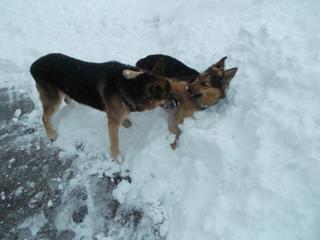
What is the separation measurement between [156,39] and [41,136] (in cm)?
340

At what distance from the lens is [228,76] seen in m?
5.07

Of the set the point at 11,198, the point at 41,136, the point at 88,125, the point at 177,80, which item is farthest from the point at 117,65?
the point at 11,198

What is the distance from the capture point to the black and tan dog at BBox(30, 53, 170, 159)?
4719 mm

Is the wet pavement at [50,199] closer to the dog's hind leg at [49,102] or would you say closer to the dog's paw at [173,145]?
the dog's hind leg at [49,102]

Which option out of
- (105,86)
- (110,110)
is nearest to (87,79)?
(105,86)

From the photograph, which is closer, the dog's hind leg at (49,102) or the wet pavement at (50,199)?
the wet pavement at (50,199)

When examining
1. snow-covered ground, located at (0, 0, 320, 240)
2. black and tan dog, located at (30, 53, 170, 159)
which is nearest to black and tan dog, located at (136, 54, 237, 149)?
snow-covered ground, located at (0, 0, 320, 240)

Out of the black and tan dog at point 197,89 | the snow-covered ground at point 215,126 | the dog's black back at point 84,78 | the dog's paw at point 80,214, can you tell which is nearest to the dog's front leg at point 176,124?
the black and tan dog at point 197,89

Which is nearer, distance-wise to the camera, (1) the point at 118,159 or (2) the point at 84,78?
(2) the point at 84,78

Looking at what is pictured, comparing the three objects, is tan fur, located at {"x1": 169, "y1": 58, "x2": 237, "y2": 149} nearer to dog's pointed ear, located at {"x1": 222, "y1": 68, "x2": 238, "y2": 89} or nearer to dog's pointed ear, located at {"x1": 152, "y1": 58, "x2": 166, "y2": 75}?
dog's pointed ear, located at {"x1": 222, "y1": 68, "x2": 238, "y2": 89}

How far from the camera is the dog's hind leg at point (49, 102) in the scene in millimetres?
5645

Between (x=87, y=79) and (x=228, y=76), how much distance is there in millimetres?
2210

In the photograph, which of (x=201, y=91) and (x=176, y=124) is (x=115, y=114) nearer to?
(x=176, y=124)

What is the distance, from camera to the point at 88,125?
20.7 ft
